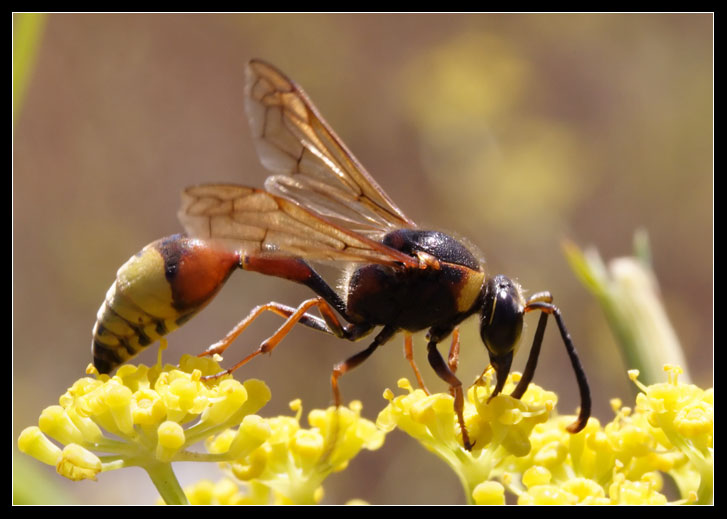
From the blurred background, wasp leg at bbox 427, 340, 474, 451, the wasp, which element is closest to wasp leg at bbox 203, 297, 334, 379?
the wasp

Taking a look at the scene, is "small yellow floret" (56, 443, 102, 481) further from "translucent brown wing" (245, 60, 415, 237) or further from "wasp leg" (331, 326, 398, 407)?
"translucent brown wing" (245, 60, 415, 237)

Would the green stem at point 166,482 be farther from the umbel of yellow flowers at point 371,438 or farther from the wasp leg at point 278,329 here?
the wasp leg at point 278,329

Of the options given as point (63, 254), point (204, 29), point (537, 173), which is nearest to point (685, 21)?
point (537, 173)

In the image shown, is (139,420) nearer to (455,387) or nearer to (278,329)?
(278,329)

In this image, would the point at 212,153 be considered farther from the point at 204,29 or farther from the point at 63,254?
the point at 63,254

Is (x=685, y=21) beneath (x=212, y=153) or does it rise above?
above

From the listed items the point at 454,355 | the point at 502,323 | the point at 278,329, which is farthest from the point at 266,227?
the point at 454,355
